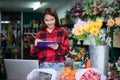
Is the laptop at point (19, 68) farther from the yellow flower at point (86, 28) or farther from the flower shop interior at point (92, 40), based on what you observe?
the yellow flower at point (86, 28)

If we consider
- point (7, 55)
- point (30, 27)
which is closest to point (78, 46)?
point (7, 55)

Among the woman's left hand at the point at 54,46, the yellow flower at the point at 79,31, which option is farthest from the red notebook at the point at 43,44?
the yellow flower at the point at 79,31

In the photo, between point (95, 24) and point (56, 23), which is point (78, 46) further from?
point (95, 24)

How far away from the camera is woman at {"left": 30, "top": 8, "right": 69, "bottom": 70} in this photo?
5.86 ft

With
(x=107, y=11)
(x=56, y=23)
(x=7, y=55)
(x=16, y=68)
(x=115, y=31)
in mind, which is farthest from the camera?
(x=7, y=55)

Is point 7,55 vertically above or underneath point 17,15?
underneath

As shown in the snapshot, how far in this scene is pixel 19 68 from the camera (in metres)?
1.72

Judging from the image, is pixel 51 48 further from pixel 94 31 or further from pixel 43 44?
pixel 94 31

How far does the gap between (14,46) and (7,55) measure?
3.25ft

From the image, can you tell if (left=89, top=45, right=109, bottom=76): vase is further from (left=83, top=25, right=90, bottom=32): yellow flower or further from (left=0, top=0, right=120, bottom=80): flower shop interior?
(left=83, top=25, right=90, bottom=32): yellow flower

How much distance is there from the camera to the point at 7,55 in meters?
10.2

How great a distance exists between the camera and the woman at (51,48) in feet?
5.86

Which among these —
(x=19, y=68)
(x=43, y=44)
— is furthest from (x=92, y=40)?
(x=19, y=68)

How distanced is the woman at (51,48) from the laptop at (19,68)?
0.47 ft
